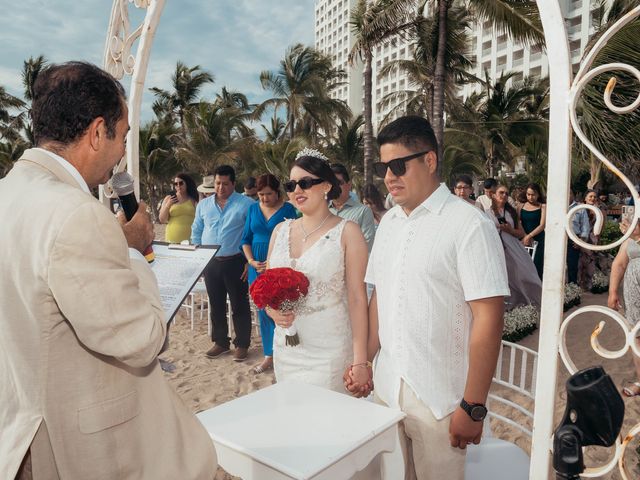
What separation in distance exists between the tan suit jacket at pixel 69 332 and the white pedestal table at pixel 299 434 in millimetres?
424

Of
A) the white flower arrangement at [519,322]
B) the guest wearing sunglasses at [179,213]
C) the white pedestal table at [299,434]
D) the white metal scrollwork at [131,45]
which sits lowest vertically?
the white flower arrangement at [519,322]

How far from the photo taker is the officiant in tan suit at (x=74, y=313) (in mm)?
1158

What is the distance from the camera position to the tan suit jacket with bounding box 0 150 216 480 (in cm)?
115

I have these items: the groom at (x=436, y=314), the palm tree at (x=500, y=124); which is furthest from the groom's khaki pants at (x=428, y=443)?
the palm tree at (x=500, y=124)

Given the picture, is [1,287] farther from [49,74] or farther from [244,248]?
[244,248]

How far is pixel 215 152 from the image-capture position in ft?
97.1

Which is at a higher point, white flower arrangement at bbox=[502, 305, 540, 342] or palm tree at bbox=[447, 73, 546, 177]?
palm tree at bbox=[447, 73, 546, 177]

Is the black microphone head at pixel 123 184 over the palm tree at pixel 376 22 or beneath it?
beneath

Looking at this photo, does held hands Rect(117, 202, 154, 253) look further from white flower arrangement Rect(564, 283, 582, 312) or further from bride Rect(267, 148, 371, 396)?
white flower arrangement Rect(564, 283, 582, 312)

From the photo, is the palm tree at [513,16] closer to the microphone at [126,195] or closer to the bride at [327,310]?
the bride at [327,310]

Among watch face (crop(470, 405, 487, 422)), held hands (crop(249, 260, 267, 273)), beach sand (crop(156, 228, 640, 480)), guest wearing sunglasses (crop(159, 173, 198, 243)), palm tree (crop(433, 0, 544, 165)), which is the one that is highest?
palm tree (crop(433, 0, 544, 165))

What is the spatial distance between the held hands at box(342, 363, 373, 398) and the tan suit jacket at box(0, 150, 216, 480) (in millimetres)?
1309

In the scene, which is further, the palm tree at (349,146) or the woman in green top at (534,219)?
the palm tree at (349,146)

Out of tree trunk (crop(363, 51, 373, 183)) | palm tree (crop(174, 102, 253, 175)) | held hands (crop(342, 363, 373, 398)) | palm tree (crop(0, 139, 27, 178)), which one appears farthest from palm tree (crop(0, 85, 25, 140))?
held hands (crop(342, 363, 373, 398))
